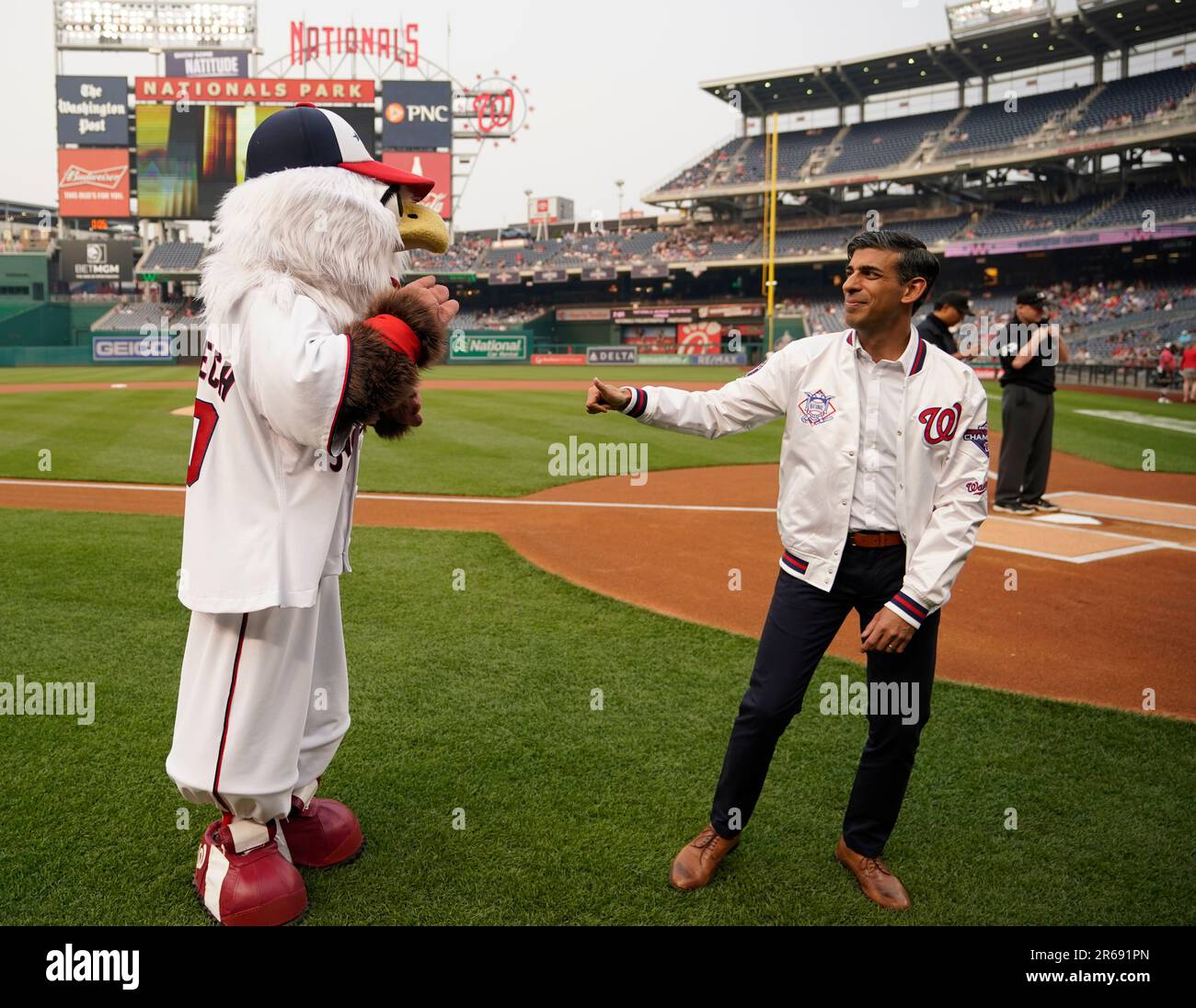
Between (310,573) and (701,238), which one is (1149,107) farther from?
(310,573)

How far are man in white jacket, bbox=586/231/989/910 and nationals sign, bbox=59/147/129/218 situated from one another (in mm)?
50822

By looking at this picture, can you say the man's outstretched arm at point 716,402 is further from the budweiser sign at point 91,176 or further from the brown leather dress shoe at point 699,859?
the budweiser sign at point 91,176

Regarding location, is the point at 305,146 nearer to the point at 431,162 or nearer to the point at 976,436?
the point at 976,436

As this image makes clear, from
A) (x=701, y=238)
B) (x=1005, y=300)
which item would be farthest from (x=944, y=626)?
(x=701, y=238)

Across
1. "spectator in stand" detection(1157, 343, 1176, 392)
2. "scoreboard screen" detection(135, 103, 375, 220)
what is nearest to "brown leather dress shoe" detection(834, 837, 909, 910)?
"spectator in stand" detection(1157, 343, 1176, 392)

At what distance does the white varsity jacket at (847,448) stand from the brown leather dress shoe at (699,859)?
36.2 inches

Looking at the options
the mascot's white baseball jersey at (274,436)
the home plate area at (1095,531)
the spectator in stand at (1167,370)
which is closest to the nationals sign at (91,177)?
the spectator in stand at (1167,370)

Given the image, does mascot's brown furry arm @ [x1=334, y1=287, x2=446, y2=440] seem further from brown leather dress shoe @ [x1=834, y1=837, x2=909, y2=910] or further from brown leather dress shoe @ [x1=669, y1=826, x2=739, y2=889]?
brown leather dress shoe @ [x1=834, y1=837, x2=909, y2=910]

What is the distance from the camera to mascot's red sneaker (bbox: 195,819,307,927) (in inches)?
106

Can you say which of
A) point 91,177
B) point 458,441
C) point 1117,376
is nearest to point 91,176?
point 91,177

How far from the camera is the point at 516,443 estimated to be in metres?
13.9

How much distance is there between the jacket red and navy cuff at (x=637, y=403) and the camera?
9.77 ft

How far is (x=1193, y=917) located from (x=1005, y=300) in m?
44.2

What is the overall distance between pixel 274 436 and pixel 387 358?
41 centimetres
